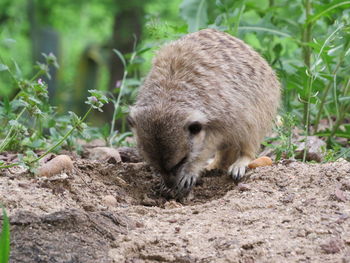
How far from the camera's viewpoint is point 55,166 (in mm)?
3893

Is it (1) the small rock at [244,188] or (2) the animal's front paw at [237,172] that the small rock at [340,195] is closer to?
(1) the small rock at [244,188]

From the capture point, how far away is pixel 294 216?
328cm

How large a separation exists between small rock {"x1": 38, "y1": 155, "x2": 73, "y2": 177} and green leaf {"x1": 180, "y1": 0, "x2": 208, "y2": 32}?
8.80ft

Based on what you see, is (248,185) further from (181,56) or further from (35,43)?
(35,43)

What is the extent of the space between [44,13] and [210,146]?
43.5ft

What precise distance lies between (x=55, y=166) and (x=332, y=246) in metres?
1.82

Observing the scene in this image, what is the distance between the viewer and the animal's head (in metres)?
4.27

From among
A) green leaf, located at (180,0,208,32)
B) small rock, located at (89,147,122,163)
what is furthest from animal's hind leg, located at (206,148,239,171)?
green leaf, located at (180,0,208,32)

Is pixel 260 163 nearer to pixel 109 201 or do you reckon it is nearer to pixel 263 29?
pixel 109 201

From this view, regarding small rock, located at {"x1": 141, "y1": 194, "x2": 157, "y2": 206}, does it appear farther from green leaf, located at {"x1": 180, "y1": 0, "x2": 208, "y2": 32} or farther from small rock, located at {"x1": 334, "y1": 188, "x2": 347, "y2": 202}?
green leaf, located at {"x1": 180, "y1": 0, "x2": 208, "y2": 32}

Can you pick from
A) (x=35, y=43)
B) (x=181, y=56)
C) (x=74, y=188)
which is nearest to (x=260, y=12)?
(x=181, y=56)

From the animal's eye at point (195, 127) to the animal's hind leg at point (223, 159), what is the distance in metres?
0.75

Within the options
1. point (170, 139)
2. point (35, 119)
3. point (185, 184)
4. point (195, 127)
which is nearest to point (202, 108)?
point (195, 127)

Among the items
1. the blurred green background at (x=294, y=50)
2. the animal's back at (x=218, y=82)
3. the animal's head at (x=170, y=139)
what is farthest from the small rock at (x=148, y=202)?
the blurred green background at (x=294, y=50)
